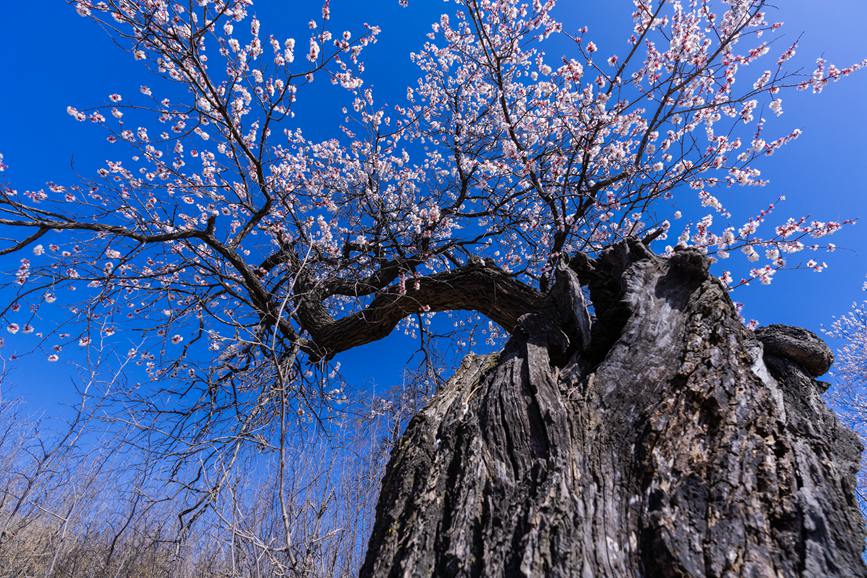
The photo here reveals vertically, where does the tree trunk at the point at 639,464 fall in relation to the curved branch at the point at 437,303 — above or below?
below

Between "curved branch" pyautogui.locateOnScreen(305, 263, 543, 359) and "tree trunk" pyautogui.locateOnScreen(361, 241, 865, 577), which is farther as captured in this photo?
"curved branch" pyautogui.locateOnScreen(305, 263, 543, 359)

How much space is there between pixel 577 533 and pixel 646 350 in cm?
81

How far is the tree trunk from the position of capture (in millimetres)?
986

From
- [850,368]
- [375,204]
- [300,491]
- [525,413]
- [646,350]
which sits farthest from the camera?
[850,368]

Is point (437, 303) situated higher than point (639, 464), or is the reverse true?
point (437, 303)

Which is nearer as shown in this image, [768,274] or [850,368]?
[768,274]

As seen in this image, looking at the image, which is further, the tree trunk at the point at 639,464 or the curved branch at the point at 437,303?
the curved branch at the point at 437,303

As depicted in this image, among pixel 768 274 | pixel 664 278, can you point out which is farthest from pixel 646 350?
pixel 768 274

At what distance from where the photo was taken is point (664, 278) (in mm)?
1974

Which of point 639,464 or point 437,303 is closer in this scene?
point 639,464

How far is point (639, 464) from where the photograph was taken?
1212mm

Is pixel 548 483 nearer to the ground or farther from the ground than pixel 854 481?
nearer to the ground

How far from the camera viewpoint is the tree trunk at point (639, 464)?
0.99 metres

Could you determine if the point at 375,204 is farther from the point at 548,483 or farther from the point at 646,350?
the point at 548,483
